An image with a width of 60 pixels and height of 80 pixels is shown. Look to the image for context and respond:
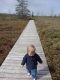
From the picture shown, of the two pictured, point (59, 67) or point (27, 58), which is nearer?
point (27, 58)

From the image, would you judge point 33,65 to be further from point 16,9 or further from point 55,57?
point 16,9

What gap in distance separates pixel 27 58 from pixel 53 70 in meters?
1.11

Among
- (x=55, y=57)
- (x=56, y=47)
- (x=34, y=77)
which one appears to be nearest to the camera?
(x=34, y=77)

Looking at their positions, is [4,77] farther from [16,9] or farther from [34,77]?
[16,9]

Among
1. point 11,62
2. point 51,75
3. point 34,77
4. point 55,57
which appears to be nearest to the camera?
point 34,77

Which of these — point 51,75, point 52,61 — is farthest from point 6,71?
point 52,61

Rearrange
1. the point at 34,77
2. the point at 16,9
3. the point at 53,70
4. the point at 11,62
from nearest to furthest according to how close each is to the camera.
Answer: the point at 34,77
the point at 53,70
the point at 11,62
the point at 16,9

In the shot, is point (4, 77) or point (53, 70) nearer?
point (4, 77)

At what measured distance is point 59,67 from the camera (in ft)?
21.7

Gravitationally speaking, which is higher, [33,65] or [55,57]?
[33,65]

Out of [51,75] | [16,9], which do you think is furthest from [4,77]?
[16,9]

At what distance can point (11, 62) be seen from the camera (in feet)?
23.1

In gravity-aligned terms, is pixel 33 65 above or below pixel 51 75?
above

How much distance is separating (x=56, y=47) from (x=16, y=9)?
38.8 metres
